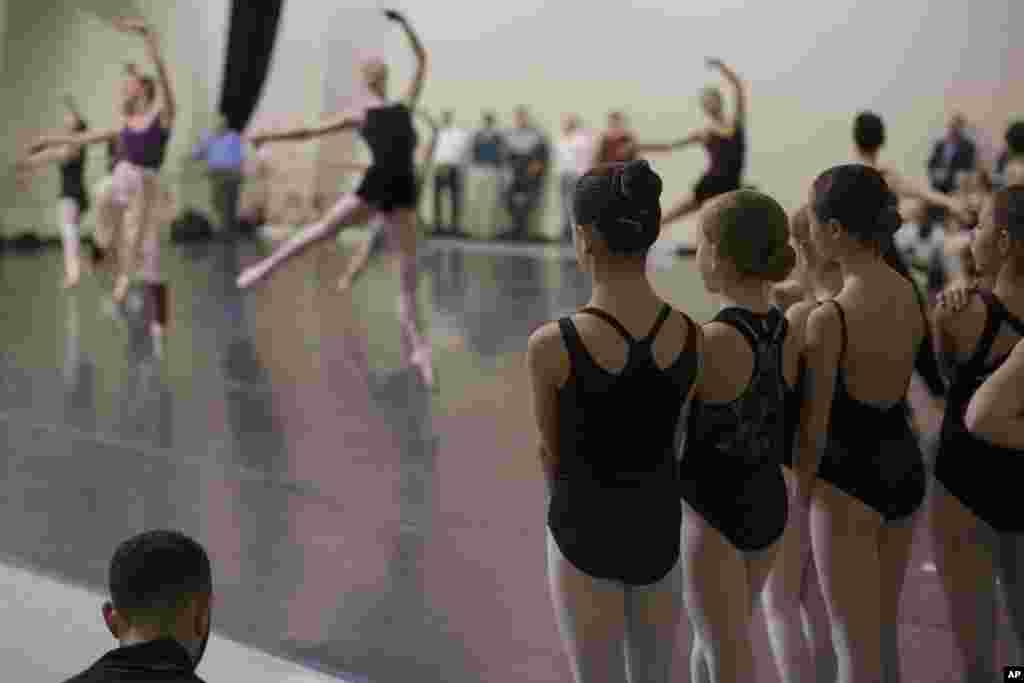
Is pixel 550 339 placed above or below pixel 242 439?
above

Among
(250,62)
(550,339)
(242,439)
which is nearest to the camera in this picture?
(550,339)

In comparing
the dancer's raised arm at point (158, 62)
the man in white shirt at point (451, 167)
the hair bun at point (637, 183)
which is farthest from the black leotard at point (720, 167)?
the hair bun at point (637, 183)

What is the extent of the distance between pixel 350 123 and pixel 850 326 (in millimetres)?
4997

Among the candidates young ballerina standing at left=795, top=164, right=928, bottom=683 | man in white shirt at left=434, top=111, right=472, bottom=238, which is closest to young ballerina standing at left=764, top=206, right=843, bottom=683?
young ballerina standing at left=795, top=164, right=928, bottom=683

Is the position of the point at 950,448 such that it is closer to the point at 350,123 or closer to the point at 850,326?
the point at 850,326

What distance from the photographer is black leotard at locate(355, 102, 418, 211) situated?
25.2 feet

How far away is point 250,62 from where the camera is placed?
1773 centimetres

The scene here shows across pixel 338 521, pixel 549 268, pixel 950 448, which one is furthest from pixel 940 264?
pixel 950 448

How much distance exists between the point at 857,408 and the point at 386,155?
16.2 feet

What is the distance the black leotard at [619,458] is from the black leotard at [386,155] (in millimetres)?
Result: 5018

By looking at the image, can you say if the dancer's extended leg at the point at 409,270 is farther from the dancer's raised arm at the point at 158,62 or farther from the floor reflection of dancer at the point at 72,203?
the floor reflection of dancer at the point at 72,203

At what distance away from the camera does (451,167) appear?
57.8 ft

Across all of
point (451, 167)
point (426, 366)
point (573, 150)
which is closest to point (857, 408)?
point (426, 366)

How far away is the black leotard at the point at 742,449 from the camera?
2908mm
